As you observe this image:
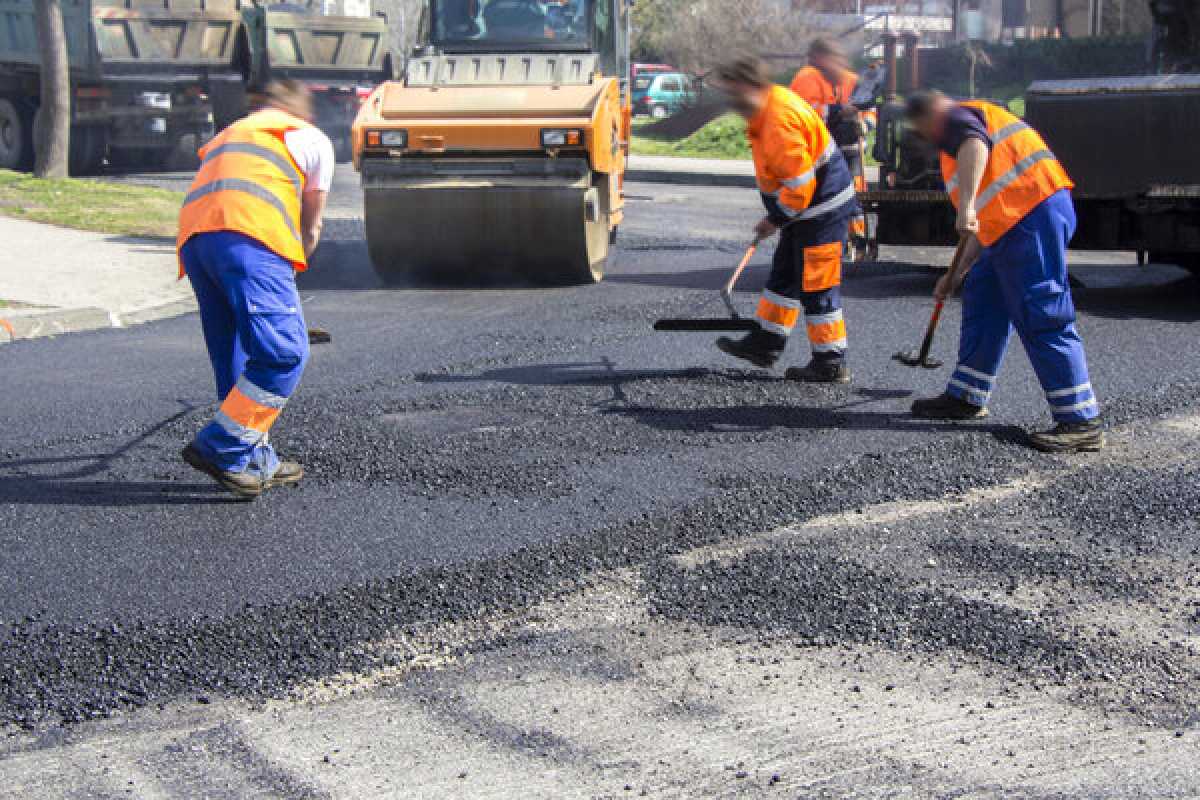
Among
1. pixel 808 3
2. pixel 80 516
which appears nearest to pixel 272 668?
pixel 80 516

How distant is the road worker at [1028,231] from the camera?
5926 mm

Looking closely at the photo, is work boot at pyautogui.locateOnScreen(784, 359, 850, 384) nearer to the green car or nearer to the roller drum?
the roller drum

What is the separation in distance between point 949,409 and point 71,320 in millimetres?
5332

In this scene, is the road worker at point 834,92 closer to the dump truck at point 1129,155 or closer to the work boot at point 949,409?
the dump truck at point 1129,155

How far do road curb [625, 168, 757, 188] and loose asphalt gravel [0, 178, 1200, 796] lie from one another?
11925 millimetres

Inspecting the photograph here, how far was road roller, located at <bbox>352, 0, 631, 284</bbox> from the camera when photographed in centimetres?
962

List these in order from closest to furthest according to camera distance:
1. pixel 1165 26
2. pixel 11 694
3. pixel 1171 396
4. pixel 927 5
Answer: pixel 11 694
pixel 1171 396
pixel 1165 26
pixel 927 5

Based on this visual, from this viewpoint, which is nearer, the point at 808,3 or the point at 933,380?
the point at 933,380

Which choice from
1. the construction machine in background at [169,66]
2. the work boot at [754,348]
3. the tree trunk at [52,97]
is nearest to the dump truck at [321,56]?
the construction machine in background at [169,66]

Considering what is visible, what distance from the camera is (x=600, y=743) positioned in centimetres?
335

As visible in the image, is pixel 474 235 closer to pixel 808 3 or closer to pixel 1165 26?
pixel 1165 26

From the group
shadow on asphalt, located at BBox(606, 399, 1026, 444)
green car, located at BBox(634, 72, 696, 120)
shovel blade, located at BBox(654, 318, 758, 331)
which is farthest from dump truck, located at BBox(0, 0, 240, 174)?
green car, located at BBox(634, 72, 696, 120)

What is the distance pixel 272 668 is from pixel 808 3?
37406 mm

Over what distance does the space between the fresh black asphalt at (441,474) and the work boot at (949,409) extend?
15cm
